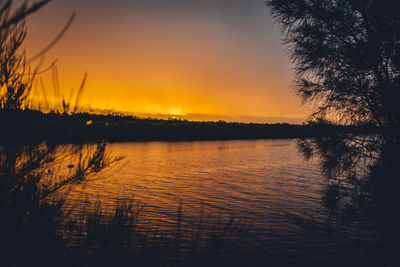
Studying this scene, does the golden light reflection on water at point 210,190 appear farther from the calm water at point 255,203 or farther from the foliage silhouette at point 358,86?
the foliage silhouette at point 358,86

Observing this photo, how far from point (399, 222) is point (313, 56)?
15.5 ft

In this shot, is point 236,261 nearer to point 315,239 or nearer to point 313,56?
point 315,239

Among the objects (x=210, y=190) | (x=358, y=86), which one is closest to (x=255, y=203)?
(x=210, y=190)

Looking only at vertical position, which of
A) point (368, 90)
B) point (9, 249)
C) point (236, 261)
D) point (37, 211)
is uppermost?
point (368, 90)

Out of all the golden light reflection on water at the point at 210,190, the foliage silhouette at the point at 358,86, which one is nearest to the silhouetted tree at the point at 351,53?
the foliage silhouette at the point at 358,86

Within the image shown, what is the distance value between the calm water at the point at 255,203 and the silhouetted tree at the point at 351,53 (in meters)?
3.61

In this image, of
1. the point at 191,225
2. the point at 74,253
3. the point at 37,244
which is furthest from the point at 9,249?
the point at 191,225

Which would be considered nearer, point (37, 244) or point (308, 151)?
point (37, 244)

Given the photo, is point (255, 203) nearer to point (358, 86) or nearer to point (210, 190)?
point (210, 190)

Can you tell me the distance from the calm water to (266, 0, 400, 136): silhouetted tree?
11.9 feet

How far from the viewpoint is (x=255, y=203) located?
12.5 metres

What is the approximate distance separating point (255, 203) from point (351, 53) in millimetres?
7376

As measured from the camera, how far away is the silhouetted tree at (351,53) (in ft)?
22.7

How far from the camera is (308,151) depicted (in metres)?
8.49
